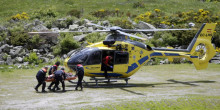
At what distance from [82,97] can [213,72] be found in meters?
13.2

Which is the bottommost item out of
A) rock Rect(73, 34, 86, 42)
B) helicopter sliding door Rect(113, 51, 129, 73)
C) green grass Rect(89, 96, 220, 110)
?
rock Rect(73, 34, 86, 42)

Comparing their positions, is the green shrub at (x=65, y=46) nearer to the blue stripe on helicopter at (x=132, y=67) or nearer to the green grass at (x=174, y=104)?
the blue stripe on helicopter at (x=132, y=67)

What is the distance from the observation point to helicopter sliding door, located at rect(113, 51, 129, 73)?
16.6 meters

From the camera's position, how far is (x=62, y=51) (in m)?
29.5

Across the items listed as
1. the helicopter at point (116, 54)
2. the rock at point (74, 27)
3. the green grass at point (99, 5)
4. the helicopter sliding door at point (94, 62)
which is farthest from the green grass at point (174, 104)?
the green grass at point (99, 5)

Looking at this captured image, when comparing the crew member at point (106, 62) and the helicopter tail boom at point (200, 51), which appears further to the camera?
the helicopter tail boom at point (200, 51)

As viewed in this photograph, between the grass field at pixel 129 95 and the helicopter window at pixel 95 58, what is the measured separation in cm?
141

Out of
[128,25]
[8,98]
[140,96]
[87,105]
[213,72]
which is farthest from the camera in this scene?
[128,25]

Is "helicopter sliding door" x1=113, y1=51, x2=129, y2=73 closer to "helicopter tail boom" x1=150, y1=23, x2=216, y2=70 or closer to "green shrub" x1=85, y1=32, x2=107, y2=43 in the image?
"helicopter tail boom" x1=150, y1=23, x2=216, y2=70

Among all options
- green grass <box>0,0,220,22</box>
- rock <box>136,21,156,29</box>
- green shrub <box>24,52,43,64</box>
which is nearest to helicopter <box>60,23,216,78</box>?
green shrub <box>24,52,43,64</box>

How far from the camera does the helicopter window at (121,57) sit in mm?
16594

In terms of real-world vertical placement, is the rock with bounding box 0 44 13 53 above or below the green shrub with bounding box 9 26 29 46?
below

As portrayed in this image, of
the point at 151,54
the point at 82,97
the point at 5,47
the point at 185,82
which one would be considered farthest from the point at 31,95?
the point at 5,47

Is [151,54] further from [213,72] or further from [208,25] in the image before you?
[213,72]
